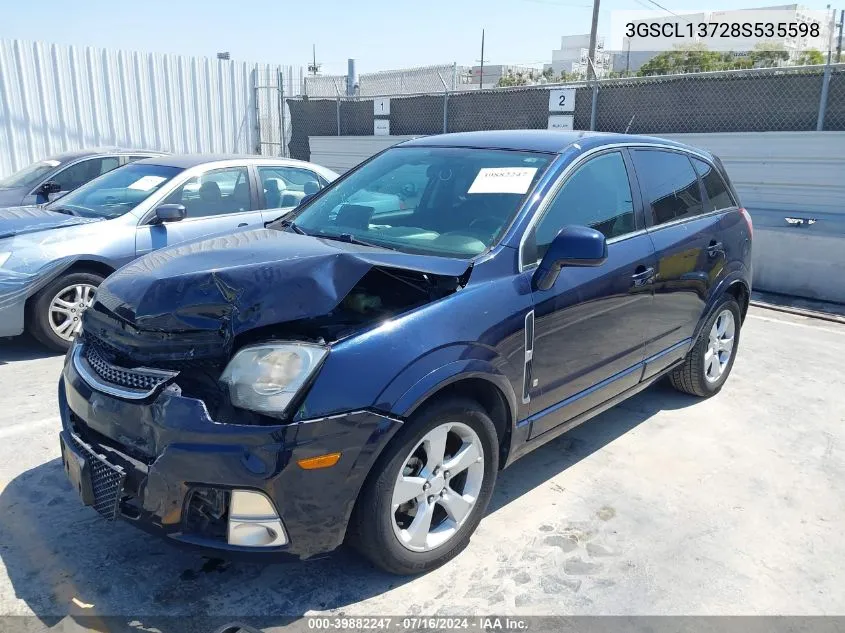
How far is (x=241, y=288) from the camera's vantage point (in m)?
2.62

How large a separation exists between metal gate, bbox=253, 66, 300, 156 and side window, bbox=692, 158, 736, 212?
1359 centimetres

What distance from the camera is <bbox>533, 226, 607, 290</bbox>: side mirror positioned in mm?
2996

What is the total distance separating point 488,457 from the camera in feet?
9.99

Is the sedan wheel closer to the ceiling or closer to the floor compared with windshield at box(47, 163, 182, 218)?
closer to the floor

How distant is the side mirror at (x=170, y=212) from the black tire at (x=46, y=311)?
0.78m

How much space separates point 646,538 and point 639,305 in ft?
4.16

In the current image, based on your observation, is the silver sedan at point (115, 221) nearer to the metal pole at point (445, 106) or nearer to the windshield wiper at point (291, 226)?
the windshield wiper at point (291, 226)

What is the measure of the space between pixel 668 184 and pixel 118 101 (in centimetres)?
1358

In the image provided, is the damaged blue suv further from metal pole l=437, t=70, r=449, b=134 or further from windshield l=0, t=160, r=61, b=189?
metal pole l=437, t=70, r=449, b=134

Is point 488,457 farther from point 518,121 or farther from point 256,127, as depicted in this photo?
point 256,127

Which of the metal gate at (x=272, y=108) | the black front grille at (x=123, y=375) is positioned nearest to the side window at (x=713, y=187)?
the black front grille at (x=123, y=375)

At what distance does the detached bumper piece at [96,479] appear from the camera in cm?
257

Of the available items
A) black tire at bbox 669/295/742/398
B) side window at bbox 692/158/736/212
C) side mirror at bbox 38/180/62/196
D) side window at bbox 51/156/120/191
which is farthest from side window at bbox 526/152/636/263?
side window at bbox 51/156/120/191

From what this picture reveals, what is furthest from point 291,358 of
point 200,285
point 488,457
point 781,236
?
point 781,236
